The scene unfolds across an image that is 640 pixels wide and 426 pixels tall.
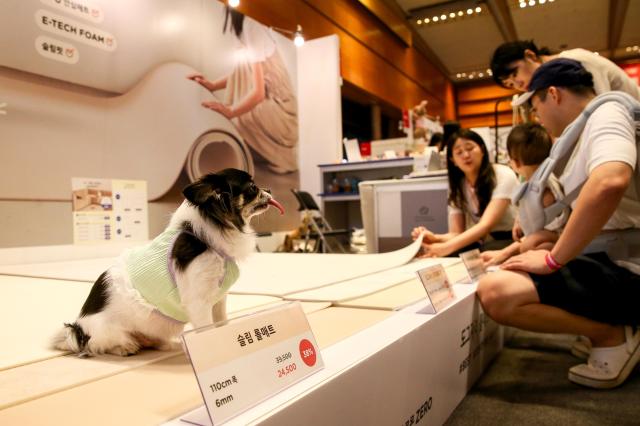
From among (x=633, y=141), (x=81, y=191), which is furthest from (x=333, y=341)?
(x=81, y=191)

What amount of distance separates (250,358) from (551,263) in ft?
3.35

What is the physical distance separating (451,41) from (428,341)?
9161 mm

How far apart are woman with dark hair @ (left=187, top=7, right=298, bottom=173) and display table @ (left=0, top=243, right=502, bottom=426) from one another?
2.84 metres

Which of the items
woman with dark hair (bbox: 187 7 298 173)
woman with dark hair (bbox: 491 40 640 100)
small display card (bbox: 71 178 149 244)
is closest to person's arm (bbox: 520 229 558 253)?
woman with dark hair (bbox: 491 40 640 100)

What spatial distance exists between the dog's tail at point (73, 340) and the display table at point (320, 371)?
2 centimetres

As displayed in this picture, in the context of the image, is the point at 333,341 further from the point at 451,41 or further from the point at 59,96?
the point at 451,41

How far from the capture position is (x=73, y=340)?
84 centimetres

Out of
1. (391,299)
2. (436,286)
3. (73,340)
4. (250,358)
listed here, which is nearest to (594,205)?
(436,286)

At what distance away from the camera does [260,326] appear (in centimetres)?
62

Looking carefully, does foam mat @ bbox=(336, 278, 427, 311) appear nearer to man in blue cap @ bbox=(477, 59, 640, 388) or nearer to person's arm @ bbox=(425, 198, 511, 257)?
man in blue cap @ bbox=(477, 59, 640, 388)

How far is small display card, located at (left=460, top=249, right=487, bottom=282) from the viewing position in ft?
4.99

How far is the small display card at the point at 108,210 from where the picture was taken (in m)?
2.78

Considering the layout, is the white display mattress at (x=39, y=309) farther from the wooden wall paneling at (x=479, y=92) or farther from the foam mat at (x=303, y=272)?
the wooden wall paneling at (x=479, y=92)

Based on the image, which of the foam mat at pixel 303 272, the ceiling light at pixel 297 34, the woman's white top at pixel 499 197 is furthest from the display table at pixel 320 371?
the ceiling light at pixel 297 34
